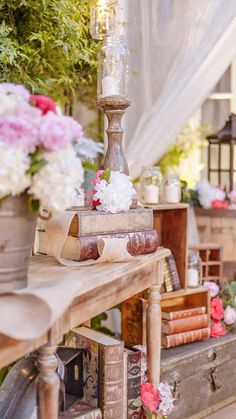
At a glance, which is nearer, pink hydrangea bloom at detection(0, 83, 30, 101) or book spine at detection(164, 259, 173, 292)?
pink hydrangea bloom at detection(0, 83, 30, 101)

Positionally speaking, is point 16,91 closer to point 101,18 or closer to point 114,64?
point 114,64

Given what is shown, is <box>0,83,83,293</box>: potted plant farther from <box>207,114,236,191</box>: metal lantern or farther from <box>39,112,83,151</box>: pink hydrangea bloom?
<box>207,114,236,191</box>: metal lantern

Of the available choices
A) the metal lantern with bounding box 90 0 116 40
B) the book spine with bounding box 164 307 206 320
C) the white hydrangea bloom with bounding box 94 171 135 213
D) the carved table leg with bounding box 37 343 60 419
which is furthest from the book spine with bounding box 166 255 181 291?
the carved table leg with bounding box 37 343 60 419

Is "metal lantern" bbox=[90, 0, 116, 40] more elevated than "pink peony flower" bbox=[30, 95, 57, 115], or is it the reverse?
"metal lantern" bbox=[90, 0, 116, 40]

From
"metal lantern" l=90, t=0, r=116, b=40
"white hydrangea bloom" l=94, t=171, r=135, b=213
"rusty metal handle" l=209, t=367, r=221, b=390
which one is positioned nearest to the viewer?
"white hydrangea bloom" l=94, t=171, r=135, b=213

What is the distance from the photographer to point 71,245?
190cm

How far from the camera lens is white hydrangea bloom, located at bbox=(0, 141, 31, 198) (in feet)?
4.23

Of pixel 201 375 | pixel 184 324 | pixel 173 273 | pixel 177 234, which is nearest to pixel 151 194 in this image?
pixel 177 234

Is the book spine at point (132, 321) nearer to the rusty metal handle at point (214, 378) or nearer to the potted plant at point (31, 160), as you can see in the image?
the rusty metal handle at point (214, 378)

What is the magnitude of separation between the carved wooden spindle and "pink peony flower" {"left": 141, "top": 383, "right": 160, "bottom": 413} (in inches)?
30.3

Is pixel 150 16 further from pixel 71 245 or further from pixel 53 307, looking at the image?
pixel 53 307

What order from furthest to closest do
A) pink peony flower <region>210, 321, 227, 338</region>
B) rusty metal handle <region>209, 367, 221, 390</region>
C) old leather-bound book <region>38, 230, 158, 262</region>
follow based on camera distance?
1. pink peony flower <region>210, 321, 227, 338</region>
2. rusty metal handle <region>209, 367, 221, 390</region>
3. old leather-bound book <region>38, 230, 158, 262</region>

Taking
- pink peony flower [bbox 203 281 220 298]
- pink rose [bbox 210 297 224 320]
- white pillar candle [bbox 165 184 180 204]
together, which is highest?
white pillar candle [bbox 165 184 180 204]

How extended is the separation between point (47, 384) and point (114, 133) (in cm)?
103
